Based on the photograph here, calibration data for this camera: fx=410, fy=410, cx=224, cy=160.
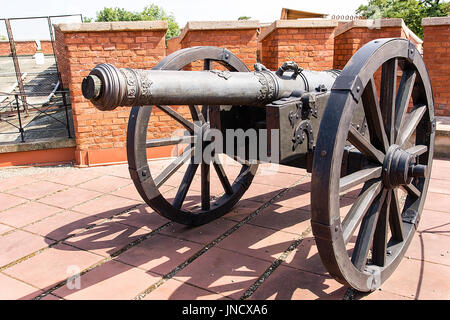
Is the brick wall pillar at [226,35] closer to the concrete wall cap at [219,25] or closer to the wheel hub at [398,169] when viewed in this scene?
the concrete wall cap at [219,25]

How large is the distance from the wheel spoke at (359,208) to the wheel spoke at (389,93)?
12.6 inches

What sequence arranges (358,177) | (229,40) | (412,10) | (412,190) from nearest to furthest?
(358,177) < (412,190) < (229,40) < (412,10)

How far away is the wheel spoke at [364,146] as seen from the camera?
211 cm

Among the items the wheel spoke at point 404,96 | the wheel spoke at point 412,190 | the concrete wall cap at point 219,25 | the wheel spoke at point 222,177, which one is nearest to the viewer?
the wheel spoke at point 404,96

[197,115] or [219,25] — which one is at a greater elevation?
[219,25]

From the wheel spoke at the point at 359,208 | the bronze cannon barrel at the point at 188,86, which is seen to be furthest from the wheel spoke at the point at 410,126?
the bronze cannon barrel at the point at 188,86

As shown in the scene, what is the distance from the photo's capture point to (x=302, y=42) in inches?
233

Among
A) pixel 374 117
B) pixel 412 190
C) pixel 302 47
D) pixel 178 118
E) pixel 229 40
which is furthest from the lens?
pixel 302 47

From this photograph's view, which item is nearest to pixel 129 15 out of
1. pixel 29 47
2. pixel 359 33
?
pixel 29 47

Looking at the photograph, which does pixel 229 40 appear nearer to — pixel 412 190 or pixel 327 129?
pixel 412 190

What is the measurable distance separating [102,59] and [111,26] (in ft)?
1.45

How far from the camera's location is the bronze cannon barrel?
195cm
